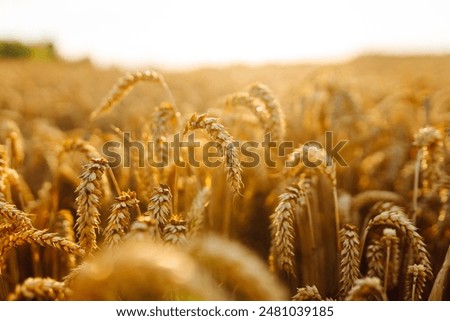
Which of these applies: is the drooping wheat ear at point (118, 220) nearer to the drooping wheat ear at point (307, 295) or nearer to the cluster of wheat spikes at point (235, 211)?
the cluster of wheat spikes at point (235, 211)

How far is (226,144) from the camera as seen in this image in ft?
5.03

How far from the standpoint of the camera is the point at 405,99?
3.90 metres

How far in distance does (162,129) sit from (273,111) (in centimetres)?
53

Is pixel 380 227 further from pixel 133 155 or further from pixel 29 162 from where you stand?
pixel 29 162

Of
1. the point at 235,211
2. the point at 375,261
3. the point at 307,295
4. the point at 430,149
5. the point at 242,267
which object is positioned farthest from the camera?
the point at 235,211

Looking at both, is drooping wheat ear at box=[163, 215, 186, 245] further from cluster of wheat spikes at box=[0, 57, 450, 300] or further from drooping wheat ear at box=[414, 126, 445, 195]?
drooping wheat ear at box=[414, 126, 445, 195]

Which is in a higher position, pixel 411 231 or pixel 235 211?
pixel 411 231

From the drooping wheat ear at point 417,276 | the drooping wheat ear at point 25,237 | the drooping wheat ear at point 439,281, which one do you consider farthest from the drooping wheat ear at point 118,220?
the drooping wheat ear at point 439,281

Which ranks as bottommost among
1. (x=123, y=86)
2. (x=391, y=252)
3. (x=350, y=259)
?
(x=391, y=252)

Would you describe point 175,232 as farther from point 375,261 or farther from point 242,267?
point 375,261

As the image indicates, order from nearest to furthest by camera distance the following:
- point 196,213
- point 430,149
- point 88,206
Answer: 1. point 88,206
2. point 196,213
3. point 430,149

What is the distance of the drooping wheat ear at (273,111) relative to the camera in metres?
2.06

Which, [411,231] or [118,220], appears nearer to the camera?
[118,220]

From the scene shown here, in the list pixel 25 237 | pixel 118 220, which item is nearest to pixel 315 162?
pixel 118 220
